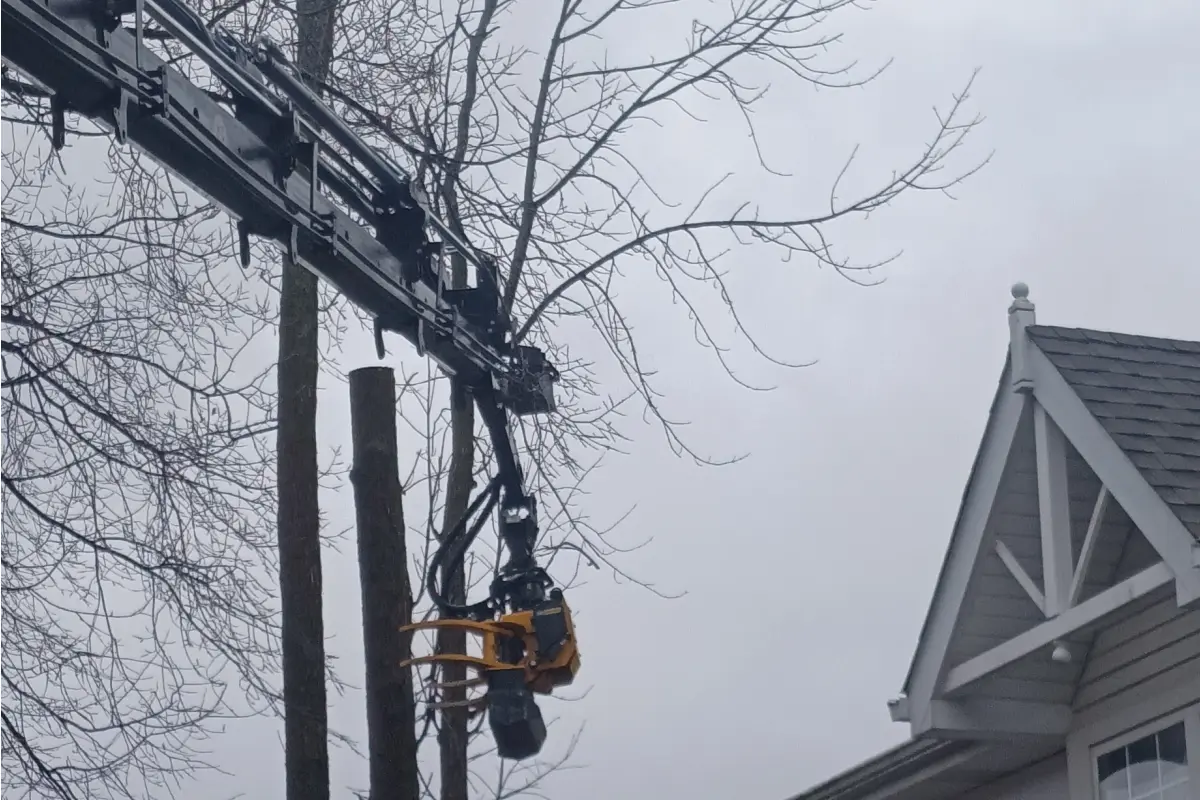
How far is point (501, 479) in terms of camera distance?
316 inches

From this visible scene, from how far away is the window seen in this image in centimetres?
805

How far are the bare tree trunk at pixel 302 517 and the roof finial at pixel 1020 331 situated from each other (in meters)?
4.00

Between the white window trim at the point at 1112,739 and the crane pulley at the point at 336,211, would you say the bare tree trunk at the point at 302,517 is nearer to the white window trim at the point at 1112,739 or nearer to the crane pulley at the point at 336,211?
the crane pulley at the point at 336,211

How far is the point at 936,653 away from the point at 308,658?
3621 millimetres

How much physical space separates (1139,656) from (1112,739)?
19.9 inches

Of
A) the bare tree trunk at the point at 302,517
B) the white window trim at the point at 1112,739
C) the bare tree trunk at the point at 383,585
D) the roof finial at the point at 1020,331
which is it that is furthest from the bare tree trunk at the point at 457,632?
the white window trim at the point at 1112,739

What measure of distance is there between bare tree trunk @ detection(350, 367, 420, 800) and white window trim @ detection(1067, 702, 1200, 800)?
3695 mm

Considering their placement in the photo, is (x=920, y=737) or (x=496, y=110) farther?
(x=496, y=110)

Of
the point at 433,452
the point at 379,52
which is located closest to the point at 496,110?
the point at 379,52

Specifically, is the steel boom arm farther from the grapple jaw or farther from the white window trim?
the white window trim

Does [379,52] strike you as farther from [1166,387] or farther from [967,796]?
[967,796]

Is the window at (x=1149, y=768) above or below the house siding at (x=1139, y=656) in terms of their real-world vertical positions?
below

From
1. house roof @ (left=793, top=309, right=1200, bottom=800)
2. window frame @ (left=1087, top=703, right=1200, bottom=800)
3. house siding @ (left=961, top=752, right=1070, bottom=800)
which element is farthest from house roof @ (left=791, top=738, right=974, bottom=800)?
window frame @ (left=1087, top=703, right=1200, bottom=800)

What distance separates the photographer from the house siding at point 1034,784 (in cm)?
928
